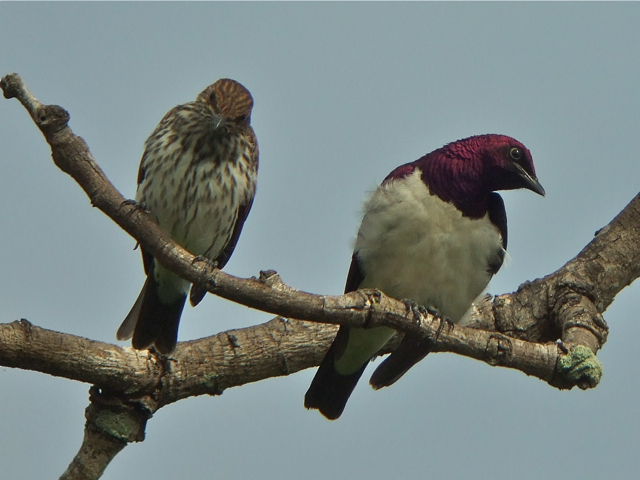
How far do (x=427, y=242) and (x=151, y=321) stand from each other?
94.0 inches

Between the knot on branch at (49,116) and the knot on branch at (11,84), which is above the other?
the knot on branch at (11,84)

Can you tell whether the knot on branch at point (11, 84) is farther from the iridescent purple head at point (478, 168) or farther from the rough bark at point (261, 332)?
the iridescent purple head at point (478, 168)

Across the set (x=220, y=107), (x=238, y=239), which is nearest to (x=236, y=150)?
(x=220, y=107)

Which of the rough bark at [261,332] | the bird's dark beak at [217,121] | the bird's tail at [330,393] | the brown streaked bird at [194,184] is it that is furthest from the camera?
the bird's dark beak at [217,121]

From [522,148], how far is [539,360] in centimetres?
209

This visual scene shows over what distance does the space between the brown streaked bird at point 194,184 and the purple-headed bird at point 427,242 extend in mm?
1368

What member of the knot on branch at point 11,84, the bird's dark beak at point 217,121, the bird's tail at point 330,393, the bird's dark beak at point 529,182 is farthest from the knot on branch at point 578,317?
the knot on branch at point 11,84

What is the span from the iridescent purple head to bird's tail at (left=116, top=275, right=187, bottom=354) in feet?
6.83

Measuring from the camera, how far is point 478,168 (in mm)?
6816

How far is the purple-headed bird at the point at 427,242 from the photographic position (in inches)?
249

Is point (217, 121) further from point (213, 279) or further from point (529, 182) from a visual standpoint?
point (213, 279)

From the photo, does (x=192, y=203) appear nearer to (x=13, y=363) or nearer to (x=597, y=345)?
(x=13, y=363)

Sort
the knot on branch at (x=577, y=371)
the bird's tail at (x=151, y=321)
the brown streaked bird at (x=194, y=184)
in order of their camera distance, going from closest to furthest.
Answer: the knot on branch at (x=577, y=371) → the bird's tail at (x=151, y=321) → the brown streaked bird at (x=194, y=184)

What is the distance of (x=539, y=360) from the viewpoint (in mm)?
5418
